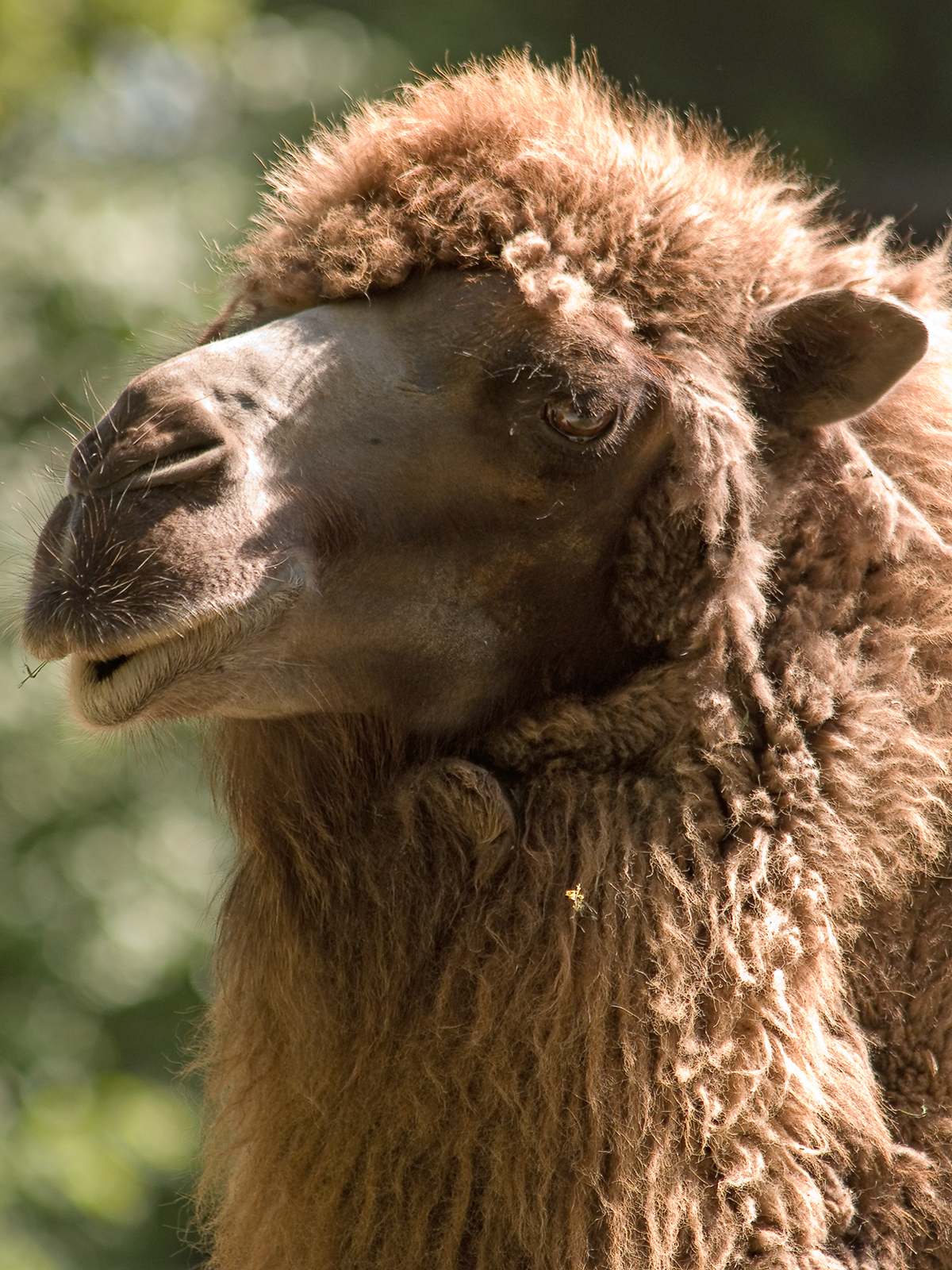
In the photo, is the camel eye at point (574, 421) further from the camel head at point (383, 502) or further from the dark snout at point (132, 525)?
the dark snout at point (132, 525)

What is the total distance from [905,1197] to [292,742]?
1242mm

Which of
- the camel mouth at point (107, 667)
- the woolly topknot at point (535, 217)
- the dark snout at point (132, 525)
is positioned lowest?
the camel mouth at point (107, 667)

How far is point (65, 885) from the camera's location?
246 inches

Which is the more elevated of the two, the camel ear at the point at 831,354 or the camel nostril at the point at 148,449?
the camel ear at the point at 831,354

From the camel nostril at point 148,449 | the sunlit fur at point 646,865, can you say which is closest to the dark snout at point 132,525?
the camel nostril at point 148,449

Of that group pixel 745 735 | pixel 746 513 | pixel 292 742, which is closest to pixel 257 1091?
pixel 292 742

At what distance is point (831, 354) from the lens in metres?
2.60

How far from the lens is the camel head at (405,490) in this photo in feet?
7.77

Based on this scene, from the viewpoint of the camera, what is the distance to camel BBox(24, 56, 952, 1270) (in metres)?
2.36

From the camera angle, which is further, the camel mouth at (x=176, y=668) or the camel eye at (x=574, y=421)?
the camel eye at (x=574, y=421)

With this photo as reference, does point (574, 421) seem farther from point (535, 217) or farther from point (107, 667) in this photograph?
point (107, 667)

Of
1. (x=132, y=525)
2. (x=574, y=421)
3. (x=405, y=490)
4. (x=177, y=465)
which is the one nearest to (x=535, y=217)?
(x=574, y=421)

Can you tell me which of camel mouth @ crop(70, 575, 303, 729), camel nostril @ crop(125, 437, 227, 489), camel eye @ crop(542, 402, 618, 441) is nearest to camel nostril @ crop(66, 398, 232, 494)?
camel nostril @ crop(125, 437, 227, 489)

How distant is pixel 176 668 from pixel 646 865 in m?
0.82
